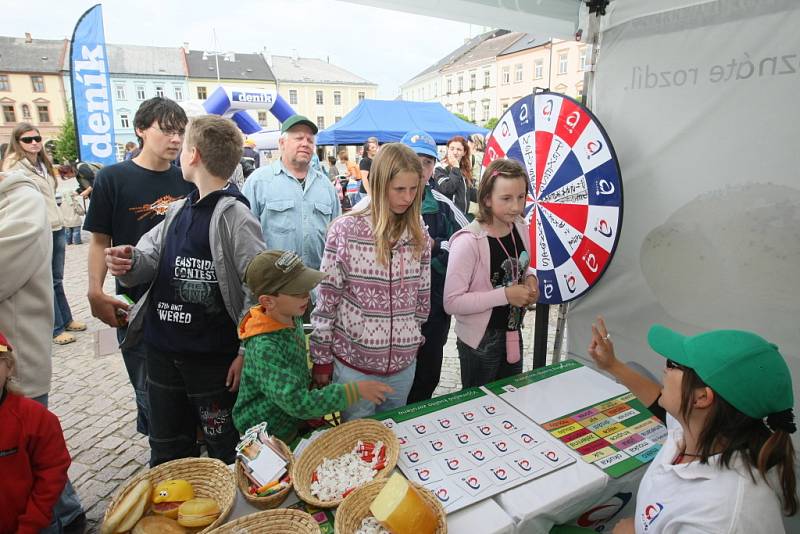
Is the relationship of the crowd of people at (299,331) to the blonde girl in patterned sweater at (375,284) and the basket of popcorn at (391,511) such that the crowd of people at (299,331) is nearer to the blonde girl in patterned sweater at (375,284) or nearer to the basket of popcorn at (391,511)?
the blonde girl in patterned sweater at (375,284)

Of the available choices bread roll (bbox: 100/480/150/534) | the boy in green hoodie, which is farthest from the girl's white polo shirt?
bread roll (bbox: 100/480/150/534)

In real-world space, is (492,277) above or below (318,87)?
below

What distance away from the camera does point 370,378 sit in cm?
206

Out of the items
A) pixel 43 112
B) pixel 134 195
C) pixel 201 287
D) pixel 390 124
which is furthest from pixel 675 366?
pixel 43 112

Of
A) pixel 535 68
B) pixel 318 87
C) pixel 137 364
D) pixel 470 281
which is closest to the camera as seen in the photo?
pixel 470 281

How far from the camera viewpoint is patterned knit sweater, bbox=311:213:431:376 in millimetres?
1986

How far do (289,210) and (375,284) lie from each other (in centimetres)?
165

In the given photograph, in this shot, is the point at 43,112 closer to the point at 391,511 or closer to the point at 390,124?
the point at 390,124

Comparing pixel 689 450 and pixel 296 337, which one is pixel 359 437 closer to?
pixel 296 337

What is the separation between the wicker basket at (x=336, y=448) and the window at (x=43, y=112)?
207 ft

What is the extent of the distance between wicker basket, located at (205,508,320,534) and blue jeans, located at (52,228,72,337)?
485 centimetres

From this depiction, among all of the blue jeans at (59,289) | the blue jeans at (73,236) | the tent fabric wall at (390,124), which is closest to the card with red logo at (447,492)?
the blue jeans at (59,289)

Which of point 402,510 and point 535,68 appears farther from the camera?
point 535,68

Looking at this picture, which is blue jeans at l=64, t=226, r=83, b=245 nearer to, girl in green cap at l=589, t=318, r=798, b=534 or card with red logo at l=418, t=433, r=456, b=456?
card with red logo at l=418, t=433, r=456, b=456
